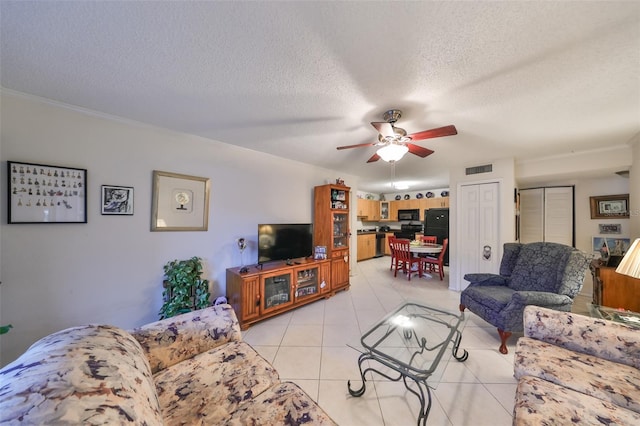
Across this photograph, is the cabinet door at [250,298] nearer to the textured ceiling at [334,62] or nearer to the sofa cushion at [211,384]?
the sofa cushion at [211,384]

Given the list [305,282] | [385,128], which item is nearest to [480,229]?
[385,128]

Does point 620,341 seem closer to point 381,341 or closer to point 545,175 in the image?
point 381,341

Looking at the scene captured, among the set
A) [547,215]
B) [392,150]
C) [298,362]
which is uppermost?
[392,150]

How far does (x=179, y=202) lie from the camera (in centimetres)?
250

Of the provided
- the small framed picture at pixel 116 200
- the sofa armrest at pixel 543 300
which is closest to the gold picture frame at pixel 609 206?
the sofa armrest at pixel 543 300

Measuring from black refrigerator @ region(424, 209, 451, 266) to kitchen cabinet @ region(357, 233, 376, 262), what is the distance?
1.56 meters

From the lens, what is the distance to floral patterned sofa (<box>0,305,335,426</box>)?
56 cm

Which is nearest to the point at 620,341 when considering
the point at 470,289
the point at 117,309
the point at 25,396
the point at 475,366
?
the point at 475,366

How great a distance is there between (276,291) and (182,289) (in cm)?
110

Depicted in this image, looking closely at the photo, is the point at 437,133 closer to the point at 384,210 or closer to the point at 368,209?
the point at 368,209

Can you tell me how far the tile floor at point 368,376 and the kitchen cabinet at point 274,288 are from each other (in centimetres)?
14

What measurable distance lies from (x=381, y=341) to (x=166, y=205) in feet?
8.59

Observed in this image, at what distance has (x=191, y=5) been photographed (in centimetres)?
102

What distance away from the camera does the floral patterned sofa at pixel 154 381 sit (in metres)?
0.56
